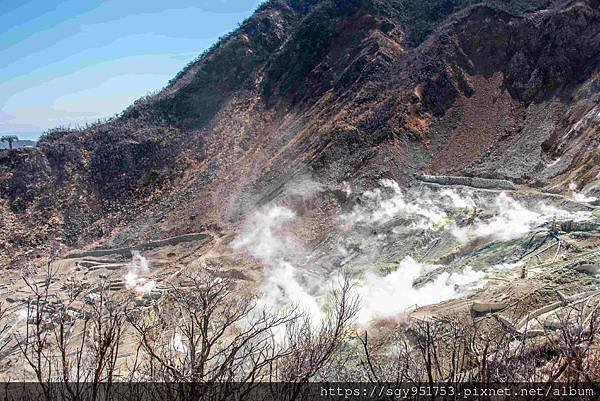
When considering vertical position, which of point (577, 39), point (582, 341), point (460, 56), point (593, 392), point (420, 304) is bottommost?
point (593, 392)

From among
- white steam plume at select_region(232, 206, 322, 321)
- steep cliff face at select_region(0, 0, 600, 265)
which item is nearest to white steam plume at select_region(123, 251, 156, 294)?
steep cliff face at select_region(0, 0, 600, 265)

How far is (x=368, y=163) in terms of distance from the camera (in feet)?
79.8

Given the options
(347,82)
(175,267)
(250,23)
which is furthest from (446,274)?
(250,23)

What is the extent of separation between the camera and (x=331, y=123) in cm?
2817

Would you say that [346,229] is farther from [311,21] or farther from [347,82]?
[311,21]

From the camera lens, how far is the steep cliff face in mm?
23109

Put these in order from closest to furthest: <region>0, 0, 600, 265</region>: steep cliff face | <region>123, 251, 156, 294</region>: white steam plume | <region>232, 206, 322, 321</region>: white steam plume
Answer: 1. <region>232, 206, 322, 321</region>: white steam plume
2. <region>123, 251, 156, 294</region>: white steam plume
3. <region>0, 0, 600, 265</region>: steep cliff face

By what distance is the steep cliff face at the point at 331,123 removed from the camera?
23109 mm

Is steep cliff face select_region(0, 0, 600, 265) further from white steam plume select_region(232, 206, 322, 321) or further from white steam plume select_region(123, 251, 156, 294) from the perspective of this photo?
white steam plume select_region(123, 251, 156, 294)

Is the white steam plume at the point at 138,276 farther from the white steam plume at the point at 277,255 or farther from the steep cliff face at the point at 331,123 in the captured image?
the white steam plume at the point at 277,255

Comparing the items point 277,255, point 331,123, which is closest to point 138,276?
point 277,255

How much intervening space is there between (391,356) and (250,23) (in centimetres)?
3648

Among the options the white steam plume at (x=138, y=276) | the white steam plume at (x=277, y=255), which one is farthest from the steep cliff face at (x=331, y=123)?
the white steam plume at (x=138, y=276)

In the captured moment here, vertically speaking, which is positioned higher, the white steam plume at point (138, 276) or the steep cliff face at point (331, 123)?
the steep cliff face at point (331, 123)
